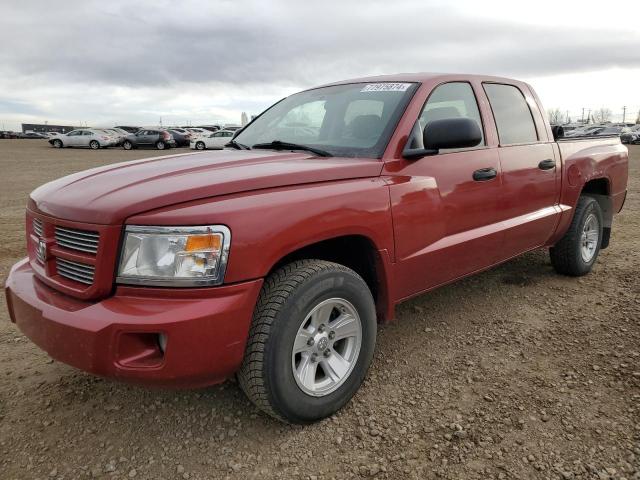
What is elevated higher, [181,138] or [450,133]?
[181,138]

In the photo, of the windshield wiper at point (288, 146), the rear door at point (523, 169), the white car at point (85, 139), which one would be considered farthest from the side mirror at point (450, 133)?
the white car at point (85, 139)

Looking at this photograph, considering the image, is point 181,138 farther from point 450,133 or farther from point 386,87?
point 450,133

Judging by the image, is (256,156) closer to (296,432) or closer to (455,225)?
(455,225)

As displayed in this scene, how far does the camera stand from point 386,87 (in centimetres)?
330

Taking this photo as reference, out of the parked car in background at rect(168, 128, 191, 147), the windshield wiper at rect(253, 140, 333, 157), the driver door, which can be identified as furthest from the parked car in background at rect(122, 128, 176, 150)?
the driver door

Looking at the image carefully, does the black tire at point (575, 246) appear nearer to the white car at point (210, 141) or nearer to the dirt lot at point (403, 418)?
the dirt lot at point (403, 418)

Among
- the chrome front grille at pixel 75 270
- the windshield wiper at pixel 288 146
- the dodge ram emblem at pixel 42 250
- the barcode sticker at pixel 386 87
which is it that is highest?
the barcode sticker at pixel 386 87

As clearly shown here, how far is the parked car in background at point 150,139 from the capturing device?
3288cm

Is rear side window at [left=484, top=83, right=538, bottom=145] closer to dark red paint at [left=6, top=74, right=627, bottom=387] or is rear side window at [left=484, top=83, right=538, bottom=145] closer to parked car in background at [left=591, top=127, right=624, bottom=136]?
dark red paint at [left=6, top=74, right=627, bottom=387]

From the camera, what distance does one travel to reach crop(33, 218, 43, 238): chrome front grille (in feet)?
8.11

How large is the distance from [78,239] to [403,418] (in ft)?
5.76

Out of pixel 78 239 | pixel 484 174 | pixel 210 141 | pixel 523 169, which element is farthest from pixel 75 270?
pixel 210 141

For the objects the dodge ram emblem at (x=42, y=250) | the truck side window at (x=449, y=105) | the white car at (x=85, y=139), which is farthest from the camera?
the white car at (x=85, y=139)

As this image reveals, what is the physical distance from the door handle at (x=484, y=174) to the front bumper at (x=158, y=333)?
1764mm
